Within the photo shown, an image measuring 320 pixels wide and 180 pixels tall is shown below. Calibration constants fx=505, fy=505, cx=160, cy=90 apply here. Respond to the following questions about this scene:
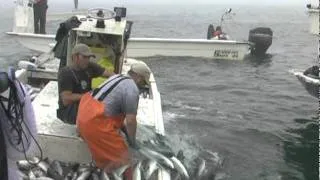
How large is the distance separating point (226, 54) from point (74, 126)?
17.6 m

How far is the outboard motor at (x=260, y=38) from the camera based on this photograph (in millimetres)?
26859

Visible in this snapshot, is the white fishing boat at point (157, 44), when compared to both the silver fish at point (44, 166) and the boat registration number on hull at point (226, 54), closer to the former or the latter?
the boat registration number on hull at point (226, 54)

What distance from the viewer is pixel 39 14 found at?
23.3 m

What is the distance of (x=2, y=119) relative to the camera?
3.69 meters

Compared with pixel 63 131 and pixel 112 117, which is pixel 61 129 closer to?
pixel 63 131

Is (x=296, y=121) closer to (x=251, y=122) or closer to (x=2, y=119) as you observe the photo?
(x=251, y=122)

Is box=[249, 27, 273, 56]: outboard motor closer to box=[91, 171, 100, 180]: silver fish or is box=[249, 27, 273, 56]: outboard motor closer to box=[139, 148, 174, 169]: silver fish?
box=[139, 148, 174, 169]: silver fish

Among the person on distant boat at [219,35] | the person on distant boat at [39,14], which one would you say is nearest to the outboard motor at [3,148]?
the person on distant boat at [39,14]

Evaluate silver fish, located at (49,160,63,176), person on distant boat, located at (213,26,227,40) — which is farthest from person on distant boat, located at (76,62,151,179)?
person on distant boat, located at (213,26,227,40)

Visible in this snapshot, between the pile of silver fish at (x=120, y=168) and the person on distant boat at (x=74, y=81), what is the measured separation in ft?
2.46

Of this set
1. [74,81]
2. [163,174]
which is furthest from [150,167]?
[74,81]

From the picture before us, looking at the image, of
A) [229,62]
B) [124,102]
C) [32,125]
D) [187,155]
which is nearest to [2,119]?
[32,125]

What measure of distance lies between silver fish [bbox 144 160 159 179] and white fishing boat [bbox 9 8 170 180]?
0.09m

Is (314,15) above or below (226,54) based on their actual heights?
above
